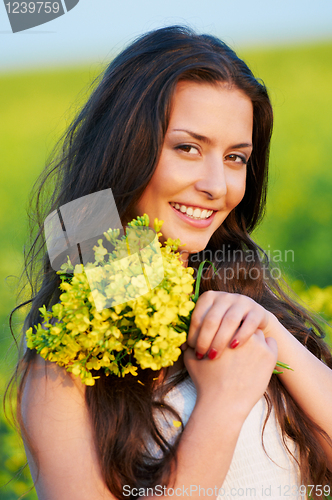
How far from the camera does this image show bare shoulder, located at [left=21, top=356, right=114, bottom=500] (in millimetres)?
1256

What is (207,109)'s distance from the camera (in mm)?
1639

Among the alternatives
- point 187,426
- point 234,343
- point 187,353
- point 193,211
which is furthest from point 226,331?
point 193,211

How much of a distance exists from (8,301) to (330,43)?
35.7 feet

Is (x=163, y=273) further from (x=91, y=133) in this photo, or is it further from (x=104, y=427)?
(x=91, y=133)

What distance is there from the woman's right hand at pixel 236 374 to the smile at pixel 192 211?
0.56 meters

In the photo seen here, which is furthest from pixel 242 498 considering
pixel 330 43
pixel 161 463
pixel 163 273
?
pixel 330 43

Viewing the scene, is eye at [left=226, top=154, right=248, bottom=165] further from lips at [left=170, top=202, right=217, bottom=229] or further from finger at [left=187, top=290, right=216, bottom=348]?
finger at [left=187, top=290, right=216, bottom=348]

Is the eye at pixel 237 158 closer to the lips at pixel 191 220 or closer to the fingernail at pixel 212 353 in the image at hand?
the lips at pixel 191 220

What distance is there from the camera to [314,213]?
310 inches

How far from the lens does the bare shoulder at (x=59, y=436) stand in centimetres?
126

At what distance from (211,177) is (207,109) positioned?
0.82ft

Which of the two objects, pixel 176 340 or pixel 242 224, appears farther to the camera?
pixel 242 224

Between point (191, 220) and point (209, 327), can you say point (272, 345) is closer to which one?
point (209, 327)

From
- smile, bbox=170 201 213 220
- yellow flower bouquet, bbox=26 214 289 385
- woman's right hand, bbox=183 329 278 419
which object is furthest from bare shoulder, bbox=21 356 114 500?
smile, bbox=170 201 213 220
